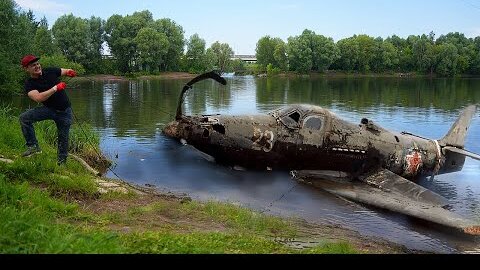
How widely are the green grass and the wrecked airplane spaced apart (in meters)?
4.63

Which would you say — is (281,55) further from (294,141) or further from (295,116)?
(294,141)

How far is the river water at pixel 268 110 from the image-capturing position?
35.7 ft

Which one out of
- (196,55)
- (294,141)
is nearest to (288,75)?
(294,141)

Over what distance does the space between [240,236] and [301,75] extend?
39.2ft

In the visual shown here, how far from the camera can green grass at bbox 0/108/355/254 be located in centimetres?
429

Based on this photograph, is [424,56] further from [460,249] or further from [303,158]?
[460,249]

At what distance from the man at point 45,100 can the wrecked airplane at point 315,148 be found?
187 inches

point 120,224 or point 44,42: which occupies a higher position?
point 44,42

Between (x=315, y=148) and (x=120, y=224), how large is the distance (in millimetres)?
8572

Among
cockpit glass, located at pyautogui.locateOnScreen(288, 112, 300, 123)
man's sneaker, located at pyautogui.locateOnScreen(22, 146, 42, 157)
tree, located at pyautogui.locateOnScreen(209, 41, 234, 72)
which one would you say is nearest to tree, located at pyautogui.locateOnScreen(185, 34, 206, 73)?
tree, located at pyautogui.locateOnScreen(209, 41, 234, 72)

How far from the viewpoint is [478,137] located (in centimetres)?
2127

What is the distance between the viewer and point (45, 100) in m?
8.02

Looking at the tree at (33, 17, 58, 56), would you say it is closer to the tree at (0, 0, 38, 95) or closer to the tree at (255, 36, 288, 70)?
the tree at (0, 0, 38, 95)
